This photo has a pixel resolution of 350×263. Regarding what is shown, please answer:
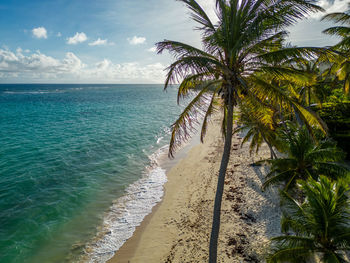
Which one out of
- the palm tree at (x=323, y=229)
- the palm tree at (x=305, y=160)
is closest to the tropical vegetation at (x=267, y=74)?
the palm tree at (x=323, y=229)

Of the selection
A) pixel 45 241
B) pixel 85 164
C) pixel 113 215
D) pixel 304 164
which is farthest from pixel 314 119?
pixel 85 164

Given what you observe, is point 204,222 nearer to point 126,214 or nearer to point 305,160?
point 126,214

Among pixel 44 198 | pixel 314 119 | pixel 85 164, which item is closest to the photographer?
pixel 314 119

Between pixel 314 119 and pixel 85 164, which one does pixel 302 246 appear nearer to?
pixel 314 119

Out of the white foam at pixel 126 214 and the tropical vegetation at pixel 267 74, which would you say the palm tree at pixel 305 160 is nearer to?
→ the tropical vegetation at pixel 267 74

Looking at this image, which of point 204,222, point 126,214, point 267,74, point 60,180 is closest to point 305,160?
point 267,74

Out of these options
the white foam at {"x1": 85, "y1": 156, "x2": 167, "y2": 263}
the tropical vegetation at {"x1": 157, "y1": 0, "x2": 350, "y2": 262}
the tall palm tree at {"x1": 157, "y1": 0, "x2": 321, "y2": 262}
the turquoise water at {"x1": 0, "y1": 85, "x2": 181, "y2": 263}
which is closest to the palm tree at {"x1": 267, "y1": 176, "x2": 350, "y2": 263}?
the tropical vegetation at {"x1": 157, "y1": 0, "x2": 350, "y2": 262}
